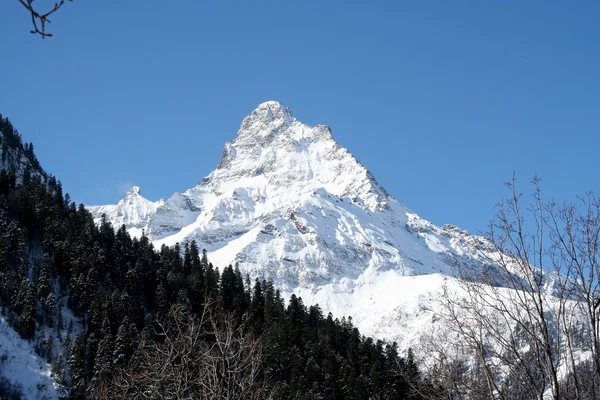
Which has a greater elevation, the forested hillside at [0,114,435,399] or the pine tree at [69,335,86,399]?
the forested hillside at [0,114,435,399]

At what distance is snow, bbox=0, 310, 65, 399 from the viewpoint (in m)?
55.7

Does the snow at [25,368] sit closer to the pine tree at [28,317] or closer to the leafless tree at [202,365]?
the pine tree at [28,317]

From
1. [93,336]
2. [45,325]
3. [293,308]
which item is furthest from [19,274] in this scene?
[293,308]

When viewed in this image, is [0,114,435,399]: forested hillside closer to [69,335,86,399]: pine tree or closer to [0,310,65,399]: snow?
[69,335,86,399]: pine tree

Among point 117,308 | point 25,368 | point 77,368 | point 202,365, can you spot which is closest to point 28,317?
point 25,368

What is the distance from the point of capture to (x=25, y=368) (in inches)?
2255

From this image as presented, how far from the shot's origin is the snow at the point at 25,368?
5572 centimetres

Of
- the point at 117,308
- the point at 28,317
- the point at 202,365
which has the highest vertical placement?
the point at 117,308

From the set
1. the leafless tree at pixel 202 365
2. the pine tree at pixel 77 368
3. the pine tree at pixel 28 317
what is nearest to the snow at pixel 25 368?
the pine tree at pixel 28 317

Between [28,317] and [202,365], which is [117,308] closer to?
[28,317]

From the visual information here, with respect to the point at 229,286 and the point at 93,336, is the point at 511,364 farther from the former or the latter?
the point at 229,286

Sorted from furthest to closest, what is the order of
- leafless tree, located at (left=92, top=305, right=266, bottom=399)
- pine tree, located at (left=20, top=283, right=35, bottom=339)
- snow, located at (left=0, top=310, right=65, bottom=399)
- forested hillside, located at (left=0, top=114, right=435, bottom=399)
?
pine tree, located at (left=20, top=283, right=35, bottom=339), forested hillside, located at (left=0, top=114, right=435, bottom=399), snow, located at (left=0, top=310, right=65, bottom=399), leafless tree, located at (left=92, top=305, right=266, bottom=399)

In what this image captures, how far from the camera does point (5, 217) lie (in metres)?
74.8

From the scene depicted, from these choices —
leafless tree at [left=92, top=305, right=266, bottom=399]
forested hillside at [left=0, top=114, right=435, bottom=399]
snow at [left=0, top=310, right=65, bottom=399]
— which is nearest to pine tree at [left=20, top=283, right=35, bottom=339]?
forested hillside at [left=0, top=114, right=435, bottom=399]
